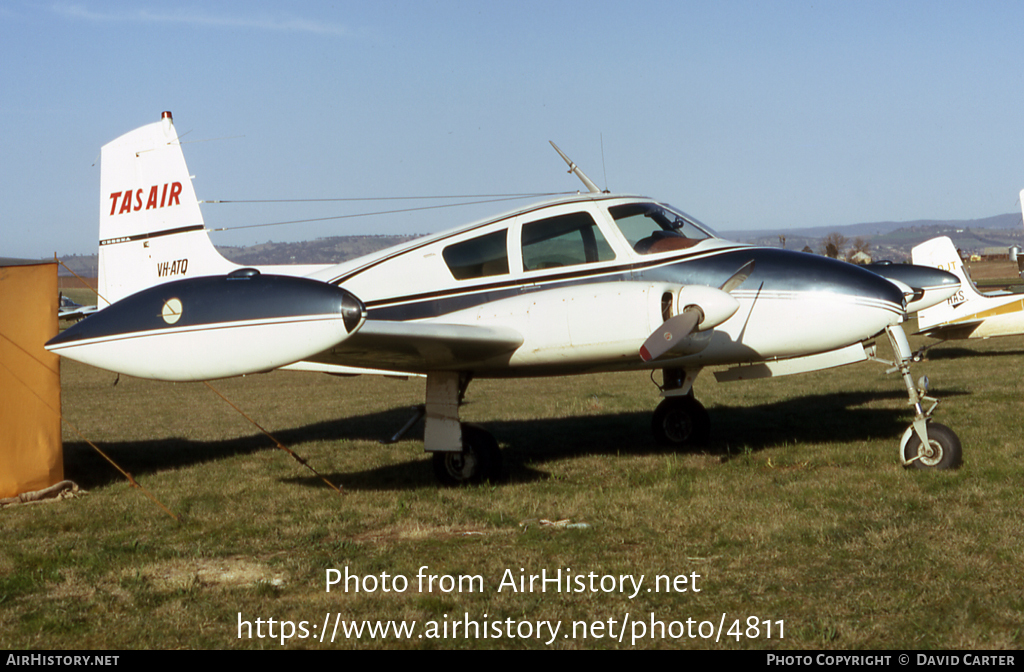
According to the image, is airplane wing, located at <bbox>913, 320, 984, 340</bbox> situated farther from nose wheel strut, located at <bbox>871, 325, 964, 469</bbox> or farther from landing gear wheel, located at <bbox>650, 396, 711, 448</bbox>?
nose wheel strut, located at <bbox>871, 325, 964, 469</bbox>

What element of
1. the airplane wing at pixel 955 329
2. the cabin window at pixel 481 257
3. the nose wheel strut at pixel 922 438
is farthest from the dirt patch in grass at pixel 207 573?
the airplane wing at pixel 955 329

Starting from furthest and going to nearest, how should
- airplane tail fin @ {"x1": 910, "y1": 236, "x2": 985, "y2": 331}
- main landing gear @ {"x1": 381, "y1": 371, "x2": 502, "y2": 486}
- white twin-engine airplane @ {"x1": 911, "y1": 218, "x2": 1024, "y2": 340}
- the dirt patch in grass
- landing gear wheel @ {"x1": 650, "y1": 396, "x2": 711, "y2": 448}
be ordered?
1. airplane tail fin @ {"x1": 910, "y1": 236, "x2": 985, "y2": 331}
2. white twin-engine airplane @ {"x1": 911, "y1": 218, "x2": 1024, "y2": 340}
3. landing gear wheel @ {"x1": 650, "y1": 396, "x2": 711, "y2": 448}
4. main landing gear @ {"x1": 381, "y1": 371, "x2": 502, "y2": 486}
5. the dirt patch in grass

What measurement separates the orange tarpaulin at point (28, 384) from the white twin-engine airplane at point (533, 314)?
1.65 meters

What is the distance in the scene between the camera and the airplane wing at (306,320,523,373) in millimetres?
6730

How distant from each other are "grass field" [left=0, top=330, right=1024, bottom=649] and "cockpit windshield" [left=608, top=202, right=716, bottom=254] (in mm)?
2205

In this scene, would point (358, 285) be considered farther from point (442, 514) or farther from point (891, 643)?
point (891, 643)

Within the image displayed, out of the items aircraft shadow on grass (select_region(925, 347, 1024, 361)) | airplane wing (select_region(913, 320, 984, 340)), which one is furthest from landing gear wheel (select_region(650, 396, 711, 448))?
aircraft shadow on grass (select_region(925, 347, 1024, 361))

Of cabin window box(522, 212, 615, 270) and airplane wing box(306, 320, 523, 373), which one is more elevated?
cabin window box(522, 212, 615, 270)

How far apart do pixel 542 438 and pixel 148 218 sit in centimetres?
562

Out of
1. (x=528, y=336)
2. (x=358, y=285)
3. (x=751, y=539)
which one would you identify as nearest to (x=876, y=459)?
(x=751, y=539)

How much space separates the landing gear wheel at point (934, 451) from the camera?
736 centimetres

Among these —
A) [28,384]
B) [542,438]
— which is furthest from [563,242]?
[28,384]

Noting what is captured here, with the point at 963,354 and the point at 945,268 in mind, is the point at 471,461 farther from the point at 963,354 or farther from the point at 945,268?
the point at 963,354
